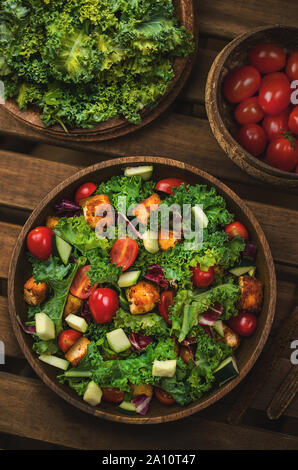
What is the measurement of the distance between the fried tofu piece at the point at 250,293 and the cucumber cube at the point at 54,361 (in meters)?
0.71

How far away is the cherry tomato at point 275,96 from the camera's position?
1.89 meters

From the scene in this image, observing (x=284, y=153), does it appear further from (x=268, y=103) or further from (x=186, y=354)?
(x=186, y=354)

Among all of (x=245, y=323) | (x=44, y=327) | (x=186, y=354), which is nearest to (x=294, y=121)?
(x=245, y=323)

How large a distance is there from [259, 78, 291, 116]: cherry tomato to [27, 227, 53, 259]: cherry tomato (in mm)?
982

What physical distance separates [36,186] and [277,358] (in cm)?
123

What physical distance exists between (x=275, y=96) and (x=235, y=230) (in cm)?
55

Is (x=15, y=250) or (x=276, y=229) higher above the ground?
(x=276, y=229)

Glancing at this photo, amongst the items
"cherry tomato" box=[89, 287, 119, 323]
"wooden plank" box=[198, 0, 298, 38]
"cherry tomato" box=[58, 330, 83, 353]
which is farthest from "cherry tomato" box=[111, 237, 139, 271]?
"wooden plank" box=[198, 0, 298, 38]

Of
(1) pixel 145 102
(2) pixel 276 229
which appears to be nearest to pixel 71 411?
(2) pixel 276 229

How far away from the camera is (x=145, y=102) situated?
6.24ft

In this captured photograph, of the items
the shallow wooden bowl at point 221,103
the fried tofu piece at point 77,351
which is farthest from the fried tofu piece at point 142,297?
the shallow wooden bowl at point 221,103

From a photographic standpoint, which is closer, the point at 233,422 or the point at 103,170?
the point at 103,170

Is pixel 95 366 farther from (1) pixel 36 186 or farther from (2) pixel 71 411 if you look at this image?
(1) pixel 36 186

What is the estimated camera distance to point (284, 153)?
188 cm
